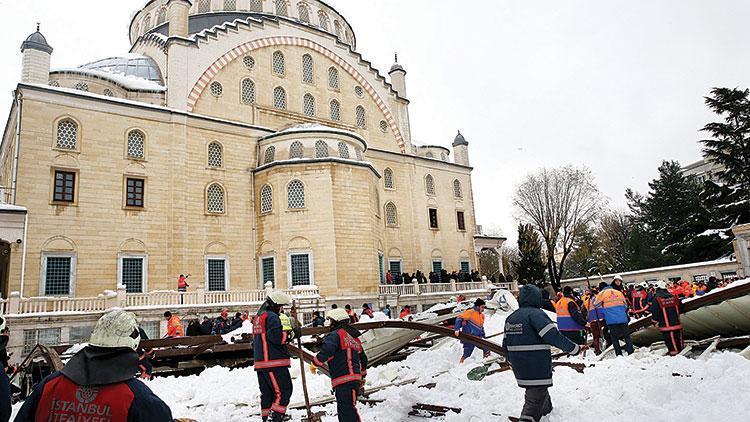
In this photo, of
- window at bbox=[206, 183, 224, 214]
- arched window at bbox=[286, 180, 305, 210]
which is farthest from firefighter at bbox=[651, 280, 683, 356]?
window at bbox=[206, 183, 224, 214]

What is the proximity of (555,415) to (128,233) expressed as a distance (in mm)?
20927

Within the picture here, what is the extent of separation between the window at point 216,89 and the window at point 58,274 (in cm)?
1075

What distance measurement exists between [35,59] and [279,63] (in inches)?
476

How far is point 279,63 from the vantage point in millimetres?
29484

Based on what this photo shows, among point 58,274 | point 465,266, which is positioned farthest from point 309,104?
point 58,274

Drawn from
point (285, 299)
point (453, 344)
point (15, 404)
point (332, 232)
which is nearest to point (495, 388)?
point (285, 299)

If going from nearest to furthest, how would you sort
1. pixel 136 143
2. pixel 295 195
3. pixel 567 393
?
pixel 567 393 < pixel 136 143 < pixel 295 195

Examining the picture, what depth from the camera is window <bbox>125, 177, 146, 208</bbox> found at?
74.2ft

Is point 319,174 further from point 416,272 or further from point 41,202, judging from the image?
point 41,202

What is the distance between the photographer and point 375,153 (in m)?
32.0

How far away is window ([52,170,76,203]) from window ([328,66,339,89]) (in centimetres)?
1573

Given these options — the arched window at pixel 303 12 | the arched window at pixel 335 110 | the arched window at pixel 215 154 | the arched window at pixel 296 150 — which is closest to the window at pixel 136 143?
the arched window at pixel 215 154

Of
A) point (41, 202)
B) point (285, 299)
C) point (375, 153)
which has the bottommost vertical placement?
point (285, 299)

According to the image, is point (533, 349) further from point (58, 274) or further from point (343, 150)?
point (343, 150)
